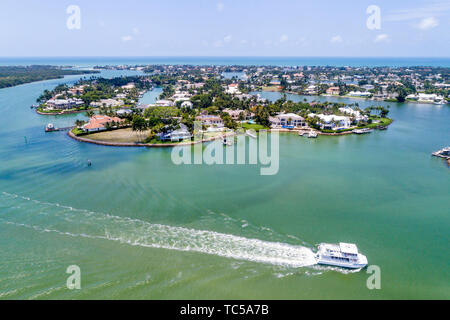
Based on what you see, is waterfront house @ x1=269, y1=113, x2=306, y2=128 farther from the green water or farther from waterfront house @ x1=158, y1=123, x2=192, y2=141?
waterfront house @ x1=158, y1=123, x2=192, y2=141

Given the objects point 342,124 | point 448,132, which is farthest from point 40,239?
point 448,132

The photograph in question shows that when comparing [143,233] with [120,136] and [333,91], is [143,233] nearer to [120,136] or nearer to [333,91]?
[120,136]

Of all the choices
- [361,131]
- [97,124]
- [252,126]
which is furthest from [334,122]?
[97,124]

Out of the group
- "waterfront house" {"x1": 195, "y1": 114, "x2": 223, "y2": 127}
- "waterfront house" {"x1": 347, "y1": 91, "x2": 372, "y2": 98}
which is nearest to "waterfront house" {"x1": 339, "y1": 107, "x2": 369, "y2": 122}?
"waterfront house" {"x1": 195, "y1": 114, "x2": 223, "y2": 127}

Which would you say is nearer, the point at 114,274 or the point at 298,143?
the point at 114,274
